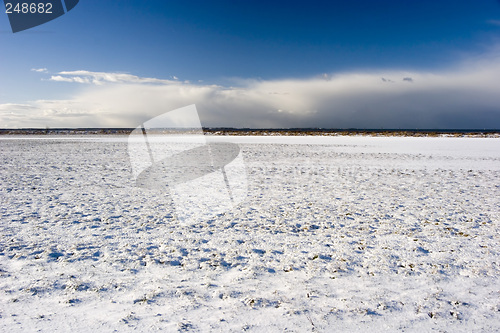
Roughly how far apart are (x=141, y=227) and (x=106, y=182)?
623 cm

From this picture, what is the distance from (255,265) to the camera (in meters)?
5.00

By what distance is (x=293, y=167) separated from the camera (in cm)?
1686

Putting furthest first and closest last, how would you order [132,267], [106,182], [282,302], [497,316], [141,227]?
[106,182], [141,227], [132,267], [282,302], [497,316]

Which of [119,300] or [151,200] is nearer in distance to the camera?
[119,300]

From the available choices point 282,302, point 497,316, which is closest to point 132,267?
point 282,302

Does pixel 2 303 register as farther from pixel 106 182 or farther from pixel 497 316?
pixel 106 182

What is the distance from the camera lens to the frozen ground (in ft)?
12.0

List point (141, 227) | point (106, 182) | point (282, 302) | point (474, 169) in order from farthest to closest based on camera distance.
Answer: point (474, 169) → point (106, 182) → point (141, 227) → point (282, 302)

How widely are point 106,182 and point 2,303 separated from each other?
28.5 ft

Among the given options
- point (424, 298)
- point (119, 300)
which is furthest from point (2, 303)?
point (424, 298)

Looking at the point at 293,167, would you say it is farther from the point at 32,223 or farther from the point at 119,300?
the point at 119,300

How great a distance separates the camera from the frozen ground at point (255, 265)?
364cm

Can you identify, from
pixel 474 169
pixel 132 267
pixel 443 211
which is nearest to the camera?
pixel 132 267

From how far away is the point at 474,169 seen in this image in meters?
16.4
